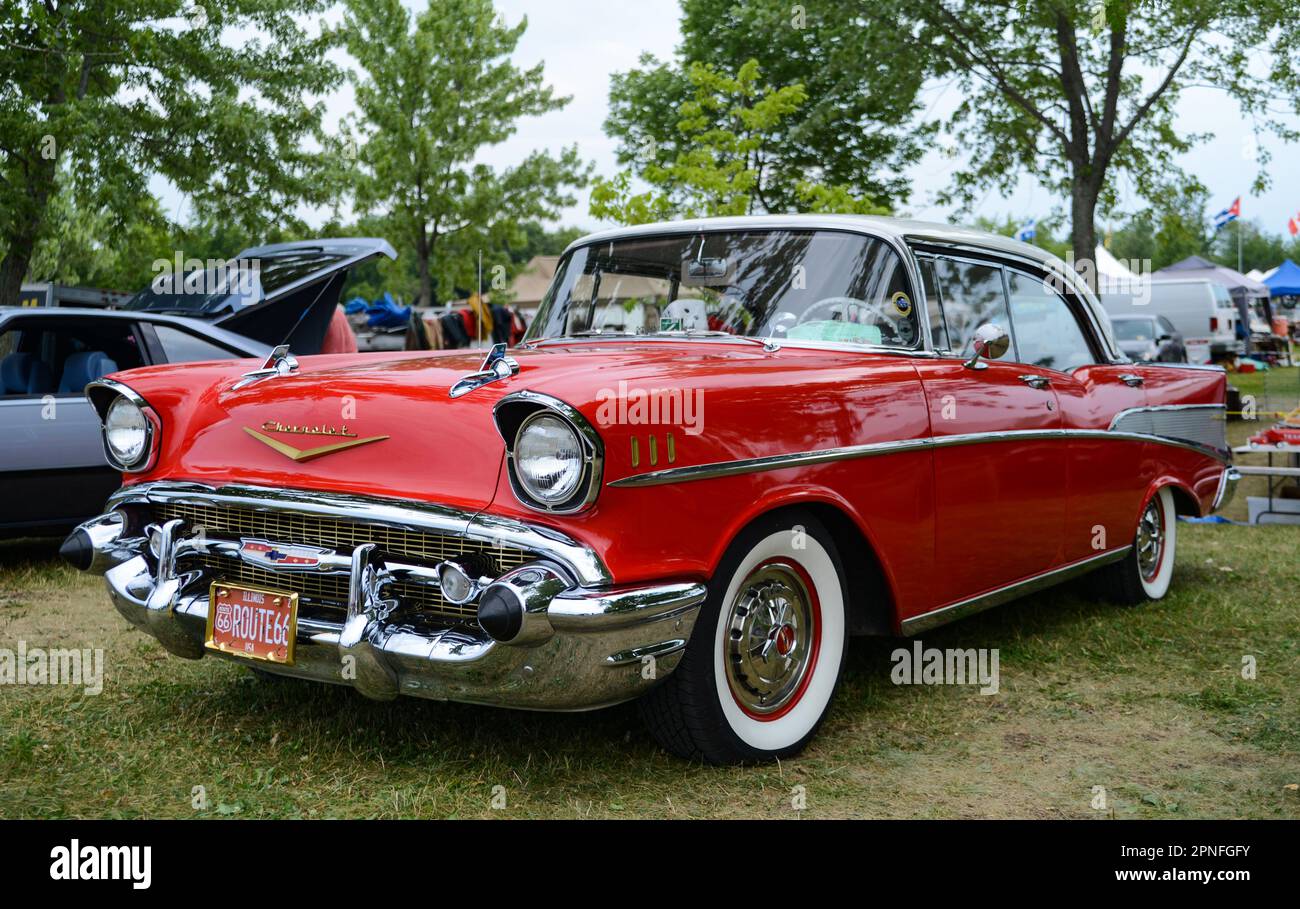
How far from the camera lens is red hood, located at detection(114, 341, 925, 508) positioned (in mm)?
2959

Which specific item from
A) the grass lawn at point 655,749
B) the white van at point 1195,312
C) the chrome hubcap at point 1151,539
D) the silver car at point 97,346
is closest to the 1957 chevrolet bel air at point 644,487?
the grass lawn at point 655,749

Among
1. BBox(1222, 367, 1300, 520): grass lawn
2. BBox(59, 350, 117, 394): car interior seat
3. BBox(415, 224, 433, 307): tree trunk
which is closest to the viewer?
BBox(59, 350, 117, 394): car interior seat

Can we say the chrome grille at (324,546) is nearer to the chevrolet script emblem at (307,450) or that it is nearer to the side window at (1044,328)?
the chevrolet script emblem at (307,450)

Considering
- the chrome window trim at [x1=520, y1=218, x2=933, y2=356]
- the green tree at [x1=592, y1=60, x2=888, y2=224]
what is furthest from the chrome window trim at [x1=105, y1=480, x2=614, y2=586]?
the green tree at [x1=592, y1=60, x2=888, y2=224]

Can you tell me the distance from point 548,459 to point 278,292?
15.1ft

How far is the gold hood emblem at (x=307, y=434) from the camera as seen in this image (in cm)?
314

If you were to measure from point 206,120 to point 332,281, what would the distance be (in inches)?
216

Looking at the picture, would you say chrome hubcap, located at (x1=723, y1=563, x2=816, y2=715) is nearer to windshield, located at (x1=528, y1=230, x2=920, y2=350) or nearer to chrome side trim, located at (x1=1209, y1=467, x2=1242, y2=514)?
windshield, located at (x1=528, y1=230, x2=920, y2=350)

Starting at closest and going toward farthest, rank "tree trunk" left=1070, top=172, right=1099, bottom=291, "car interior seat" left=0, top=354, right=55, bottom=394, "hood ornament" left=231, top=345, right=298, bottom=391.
→ "hood ornament" left=231, top=345, right=298, bottom=391 → "car interior seat" left=0, top=354, right=55, bottom=394 → "tree trunk" left=1070, top=172, right=1099, bottom=291

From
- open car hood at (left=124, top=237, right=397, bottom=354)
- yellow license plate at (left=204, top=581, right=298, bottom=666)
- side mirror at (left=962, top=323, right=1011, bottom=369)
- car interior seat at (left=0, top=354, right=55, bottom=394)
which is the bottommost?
yellow license plate at (left=204, top=581, right=298, bottom=666)

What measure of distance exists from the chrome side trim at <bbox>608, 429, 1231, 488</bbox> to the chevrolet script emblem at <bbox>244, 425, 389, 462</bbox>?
75 cm

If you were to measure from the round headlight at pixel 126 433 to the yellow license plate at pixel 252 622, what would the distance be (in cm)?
68
